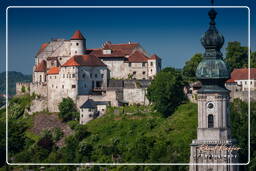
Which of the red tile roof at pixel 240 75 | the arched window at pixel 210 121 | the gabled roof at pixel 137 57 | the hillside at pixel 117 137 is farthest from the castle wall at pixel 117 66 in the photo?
the arched window at pixel 210 121

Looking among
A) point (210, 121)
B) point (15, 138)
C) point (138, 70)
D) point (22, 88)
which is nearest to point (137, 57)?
point (138, 70)

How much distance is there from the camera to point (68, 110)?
81.3 metres

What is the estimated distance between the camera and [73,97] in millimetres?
81812

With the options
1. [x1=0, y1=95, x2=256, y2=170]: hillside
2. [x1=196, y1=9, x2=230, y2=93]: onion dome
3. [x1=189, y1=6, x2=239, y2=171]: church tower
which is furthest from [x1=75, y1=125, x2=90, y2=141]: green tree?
[x1=189, y1=6, x2=239, y2=171]: church tower

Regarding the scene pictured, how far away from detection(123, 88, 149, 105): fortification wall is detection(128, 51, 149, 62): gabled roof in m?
6.13

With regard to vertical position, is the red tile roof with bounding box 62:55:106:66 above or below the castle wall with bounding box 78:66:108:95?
above

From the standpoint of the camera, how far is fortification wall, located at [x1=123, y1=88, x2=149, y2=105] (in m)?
80.1

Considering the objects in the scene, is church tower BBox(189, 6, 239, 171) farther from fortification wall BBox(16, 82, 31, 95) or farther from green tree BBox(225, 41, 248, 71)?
fortification wall BBox(16, 82, 31, 95)

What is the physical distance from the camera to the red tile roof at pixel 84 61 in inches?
3243

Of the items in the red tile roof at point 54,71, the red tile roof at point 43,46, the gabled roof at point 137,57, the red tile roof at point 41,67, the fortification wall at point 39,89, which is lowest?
the fortification wall at point 39,89

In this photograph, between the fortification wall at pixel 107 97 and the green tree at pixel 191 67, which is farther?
the green tree at pixel 191 67

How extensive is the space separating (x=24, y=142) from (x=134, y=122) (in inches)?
406

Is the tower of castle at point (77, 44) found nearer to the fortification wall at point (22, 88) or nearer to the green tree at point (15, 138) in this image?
the fortification wall at point (22, 88)

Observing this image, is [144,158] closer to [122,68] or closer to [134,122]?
[134,122]
